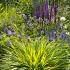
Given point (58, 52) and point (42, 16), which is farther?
point (42, 16)

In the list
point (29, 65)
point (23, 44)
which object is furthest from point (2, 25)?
point (29, 65)

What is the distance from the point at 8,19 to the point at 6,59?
1316mm

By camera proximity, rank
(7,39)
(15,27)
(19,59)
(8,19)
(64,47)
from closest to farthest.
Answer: (19,59) → (64,47) → (7,39) → (15,27) → (8,19)

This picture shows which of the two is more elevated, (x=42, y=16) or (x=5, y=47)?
(x=42, y=16)

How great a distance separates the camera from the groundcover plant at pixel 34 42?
3648 millimetres

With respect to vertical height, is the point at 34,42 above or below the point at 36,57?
above

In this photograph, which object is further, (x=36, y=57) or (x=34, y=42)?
(x=34, y=42)

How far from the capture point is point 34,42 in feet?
12.8

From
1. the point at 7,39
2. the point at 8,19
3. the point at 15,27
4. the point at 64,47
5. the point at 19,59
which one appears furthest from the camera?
the point at 8,19

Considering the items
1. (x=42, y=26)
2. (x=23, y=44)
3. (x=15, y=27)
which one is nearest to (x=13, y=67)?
(x=23, y=44)

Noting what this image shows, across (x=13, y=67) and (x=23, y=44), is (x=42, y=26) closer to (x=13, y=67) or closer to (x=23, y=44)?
(x=23, y=44)

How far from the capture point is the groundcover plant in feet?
12.0

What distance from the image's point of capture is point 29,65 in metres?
3.63

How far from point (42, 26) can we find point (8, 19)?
0.69 metres
